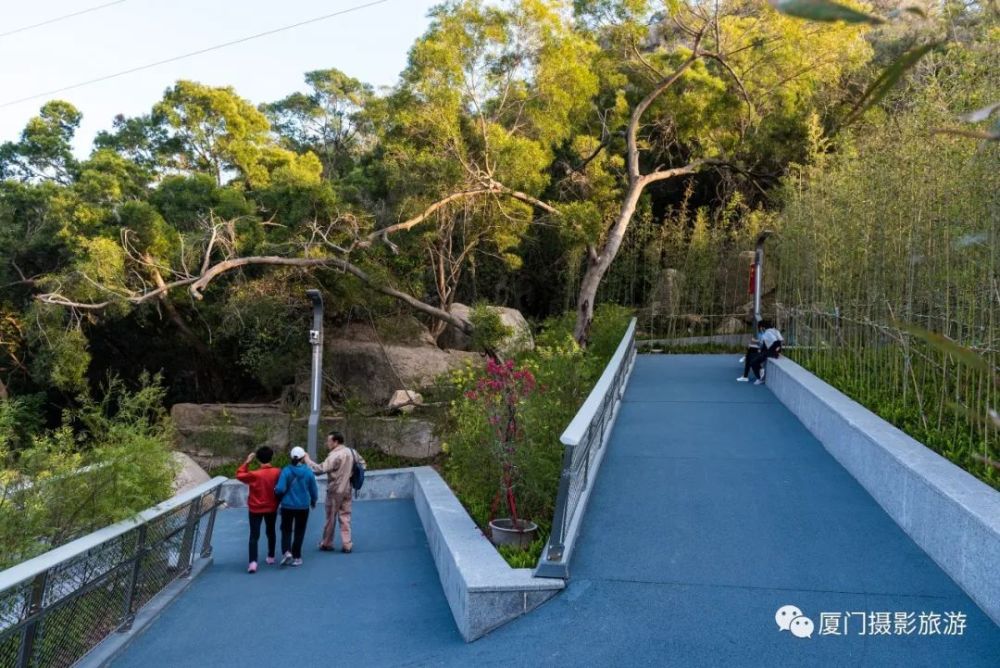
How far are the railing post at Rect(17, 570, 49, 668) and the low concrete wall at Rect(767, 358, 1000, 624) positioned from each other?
5.09 m

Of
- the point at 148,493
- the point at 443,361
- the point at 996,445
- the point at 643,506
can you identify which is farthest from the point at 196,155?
the point at 996,445

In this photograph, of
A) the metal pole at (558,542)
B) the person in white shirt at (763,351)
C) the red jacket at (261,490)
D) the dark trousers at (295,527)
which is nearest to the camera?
the metal pole at (558,542)

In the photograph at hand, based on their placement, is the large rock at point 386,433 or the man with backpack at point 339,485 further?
the large rock at point 386,433

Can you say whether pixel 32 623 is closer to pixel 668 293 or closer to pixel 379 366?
pixel 379 366

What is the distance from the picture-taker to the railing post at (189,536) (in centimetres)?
769

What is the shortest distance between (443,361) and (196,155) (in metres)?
8.58

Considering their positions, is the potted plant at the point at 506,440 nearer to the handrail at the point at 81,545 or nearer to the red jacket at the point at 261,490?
the red jacket at the point at 261,490

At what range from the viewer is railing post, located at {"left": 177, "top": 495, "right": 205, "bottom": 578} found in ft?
25.2

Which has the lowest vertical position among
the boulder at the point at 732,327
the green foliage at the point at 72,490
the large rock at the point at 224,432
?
the large rock at the point at 224,432

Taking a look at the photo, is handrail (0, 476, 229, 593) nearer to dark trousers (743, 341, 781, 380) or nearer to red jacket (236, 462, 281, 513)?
red jacket (236, 462, 281, 513)

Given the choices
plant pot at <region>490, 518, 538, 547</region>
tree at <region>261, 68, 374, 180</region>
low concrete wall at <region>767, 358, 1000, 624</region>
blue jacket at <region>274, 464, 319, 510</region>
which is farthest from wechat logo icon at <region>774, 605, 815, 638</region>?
tree at <region>261, 68, 374, 180</region>

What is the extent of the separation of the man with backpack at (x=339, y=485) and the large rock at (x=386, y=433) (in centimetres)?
1020

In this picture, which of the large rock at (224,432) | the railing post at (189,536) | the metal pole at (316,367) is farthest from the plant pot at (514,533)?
the large rock at (224,432)

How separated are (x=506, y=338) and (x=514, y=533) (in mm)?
12100
